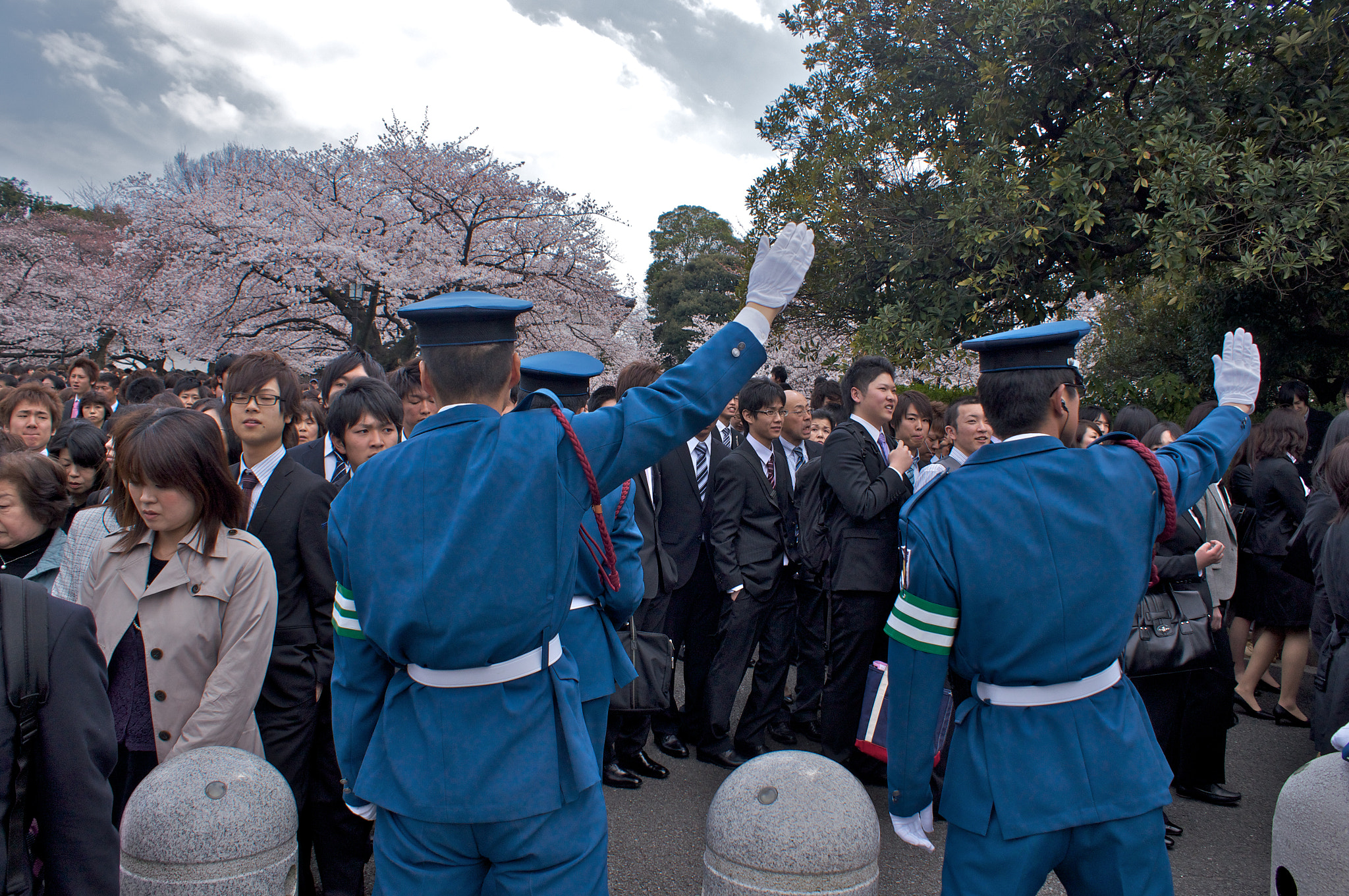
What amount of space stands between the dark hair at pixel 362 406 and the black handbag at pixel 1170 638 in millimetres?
3369

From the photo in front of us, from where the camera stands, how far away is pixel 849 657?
14.5ft

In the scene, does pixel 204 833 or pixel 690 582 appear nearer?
pixel 204 833

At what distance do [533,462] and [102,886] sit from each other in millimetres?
1252

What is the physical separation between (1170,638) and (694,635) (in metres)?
2.58

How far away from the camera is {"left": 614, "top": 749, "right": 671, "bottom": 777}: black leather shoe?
15.3 feet

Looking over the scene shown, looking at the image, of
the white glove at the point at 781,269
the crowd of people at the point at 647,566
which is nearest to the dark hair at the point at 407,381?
the crowd of people at the point at 647,566

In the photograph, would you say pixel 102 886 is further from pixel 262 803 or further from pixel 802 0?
pixel 802 0

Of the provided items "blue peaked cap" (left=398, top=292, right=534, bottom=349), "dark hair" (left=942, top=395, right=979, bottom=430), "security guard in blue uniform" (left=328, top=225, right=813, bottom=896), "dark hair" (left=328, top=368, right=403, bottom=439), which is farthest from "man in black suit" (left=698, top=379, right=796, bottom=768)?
"blue peaked cap" (left=398, top=292, right=534, bottom=349)

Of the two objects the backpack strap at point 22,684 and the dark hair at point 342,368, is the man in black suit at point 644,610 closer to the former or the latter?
the dark hair at point 342,368

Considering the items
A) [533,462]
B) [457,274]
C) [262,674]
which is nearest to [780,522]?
[262,674]

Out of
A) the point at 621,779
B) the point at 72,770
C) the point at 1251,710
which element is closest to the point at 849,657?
the point at 621,779

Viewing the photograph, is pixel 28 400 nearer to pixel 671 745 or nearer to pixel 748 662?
pixel 671 745

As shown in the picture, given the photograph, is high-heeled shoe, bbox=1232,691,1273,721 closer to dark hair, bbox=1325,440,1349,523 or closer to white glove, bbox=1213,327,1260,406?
dark hair, bbox=1325,440,1349,523

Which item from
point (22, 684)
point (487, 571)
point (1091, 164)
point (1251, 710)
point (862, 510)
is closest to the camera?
point (22, 684)
